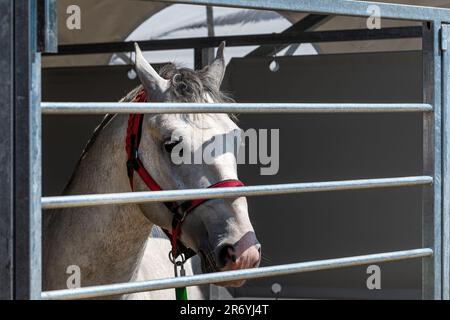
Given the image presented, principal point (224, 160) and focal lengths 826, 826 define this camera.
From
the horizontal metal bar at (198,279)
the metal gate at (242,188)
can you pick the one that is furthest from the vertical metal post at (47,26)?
the horizontal metal bar at (198,279)

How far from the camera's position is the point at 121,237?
264 centimetres

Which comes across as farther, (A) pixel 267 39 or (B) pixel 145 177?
(A) pixel 267 39

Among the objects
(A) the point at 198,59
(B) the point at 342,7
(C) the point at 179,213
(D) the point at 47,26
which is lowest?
(C) the point at 179,213

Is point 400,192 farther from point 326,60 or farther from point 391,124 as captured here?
point 326,60

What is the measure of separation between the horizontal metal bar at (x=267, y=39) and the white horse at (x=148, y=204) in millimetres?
1344

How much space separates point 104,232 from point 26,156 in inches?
52.4

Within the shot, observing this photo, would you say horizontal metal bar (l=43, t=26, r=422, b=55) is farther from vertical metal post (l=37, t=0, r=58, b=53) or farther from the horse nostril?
vertical metal post (l=37, t=0, r=58, b=53)

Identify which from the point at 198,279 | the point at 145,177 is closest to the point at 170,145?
the point at 145,177

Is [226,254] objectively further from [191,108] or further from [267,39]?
[267,39]

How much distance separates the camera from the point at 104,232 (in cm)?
264

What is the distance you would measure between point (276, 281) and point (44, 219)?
5.16 feet

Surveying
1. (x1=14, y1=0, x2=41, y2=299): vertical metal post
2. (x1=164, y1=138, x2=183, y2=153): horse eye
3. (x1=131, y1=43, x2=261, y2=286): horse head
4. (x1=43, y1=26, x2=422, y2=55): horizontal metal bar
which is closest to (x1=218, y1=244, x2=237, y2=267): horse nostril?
(x1=131, y1=43, x2=261, y2=286): horse head

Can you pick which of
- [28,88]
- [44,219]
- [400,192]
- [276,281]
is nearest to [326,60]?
[400,192]

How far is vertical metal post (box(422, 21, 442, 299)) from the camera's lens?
1.90 meters
